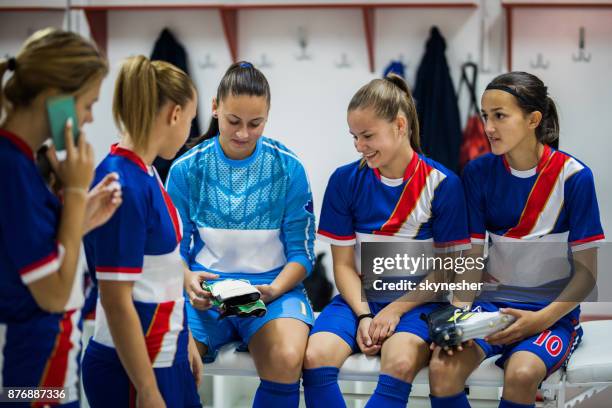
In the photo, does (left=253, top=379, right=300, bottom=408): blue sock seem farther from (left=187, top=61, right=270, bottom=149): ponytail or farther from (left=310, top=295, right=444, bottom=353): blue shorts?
(left=187, top=61, right=270, bottom=149): ponytail

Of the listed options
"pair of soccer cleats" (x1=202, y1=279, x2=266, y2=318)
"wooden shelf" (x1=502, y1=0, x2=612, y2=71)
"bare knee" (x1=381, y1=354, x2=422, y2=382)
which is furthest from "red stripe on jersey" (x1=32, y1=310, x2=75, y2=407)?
"wooden shelf" (x1=502, y1=0, x2=612, y2=71)

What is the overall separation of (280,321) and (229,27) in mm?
2535

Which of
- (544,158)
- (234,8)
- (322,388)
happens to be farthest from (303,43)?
(322,388)

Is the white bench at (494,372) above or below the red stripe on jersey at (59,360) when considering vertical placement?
below

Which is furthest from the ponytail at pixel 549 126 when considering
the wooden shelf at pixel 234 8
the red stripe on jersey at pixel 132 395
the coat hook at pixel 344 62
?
the coat hook at pixel 344 62

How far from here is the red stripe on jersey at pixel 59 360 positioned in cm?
155

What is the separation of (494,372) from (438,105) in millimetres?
2285

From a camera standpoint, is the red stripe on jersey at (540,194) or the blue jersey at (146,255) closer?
the blue jersey at (146,255)

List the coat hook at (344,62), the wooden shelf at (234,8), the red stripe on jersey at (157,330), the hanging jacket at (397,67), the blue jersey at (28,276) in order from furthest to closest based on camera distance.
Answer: the coat hook at (344,62) < the hanging jacket at (397,67) < the wooden shelf at (234,8) < the red stripe on jersey at (157,330) < the blue jersey at (28,276)

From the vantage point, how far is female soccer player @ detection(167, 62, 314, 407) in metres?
2.48

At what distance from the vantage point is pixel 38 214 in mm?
1475

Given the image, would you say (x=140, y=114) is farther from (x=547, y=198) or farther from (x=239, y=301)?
(x=547, y=198)

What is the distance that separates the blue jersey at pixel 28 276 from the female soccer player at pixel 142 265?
0.13 meters

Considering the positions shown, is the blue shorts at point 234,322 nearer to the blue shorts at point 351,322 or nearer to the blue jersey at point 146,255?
the blue shorts at point 351,322
